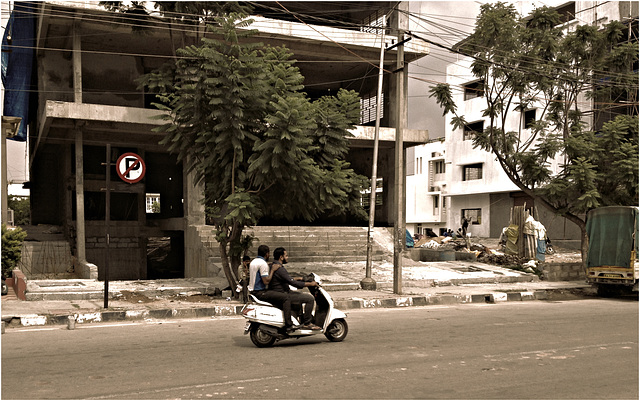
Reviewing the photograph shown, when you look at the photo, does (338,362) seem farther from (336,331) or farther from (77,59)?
(77,59)

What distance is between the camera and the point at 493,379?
6445 mm

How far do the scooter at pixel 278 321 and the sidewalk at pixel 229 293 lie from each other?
410 cm

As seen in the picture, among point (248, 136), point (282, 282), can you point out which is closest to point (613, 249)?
point (248, 136)

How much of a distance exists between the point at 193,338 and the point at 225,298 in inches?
210

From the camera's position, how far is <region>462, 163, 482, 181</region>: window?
4505cm

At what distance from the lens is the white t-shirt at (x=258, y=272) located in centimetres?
845

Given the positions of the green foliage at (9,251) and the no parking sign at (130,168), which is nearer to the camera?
the no parking sign at (130,168)

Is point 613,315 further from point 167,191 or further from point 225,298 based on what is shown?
point 167,191

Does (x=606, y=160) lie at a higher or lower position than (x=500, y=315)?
higher

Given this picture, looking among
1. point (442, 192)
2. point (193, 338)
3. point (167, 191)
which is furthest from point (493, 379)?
point (442, 192)

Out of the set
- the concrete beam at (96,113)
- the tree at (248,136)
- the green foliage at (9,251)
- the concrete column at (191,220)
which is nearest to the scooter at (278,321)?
the tree at (248,136)

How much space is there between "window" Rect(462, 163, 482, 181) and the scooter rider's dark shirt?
38.5 metres

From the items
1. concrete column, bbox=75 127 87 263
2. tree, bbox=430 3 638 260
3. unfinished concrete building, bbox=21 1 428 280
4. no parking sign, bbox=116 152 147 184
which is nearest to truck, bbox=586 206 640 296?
tree, bbox=430 3 638 260

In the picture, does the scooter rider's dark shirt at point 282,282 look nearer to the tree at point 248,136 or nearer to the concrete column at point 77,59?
the tree at point 248,136
